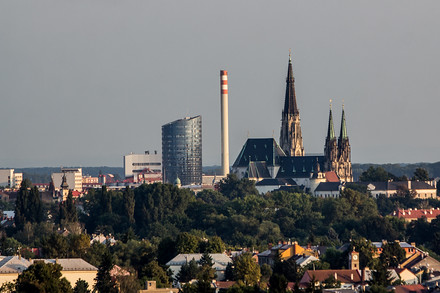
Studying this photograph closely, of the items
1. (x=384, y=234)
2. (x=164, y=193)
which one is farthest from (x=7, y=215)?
(x=384, y=234)

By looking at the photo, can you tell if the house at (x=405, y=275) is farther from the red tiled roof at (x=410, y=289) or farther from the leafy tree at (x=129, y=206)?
the leafy tree at (x=129, y=206)

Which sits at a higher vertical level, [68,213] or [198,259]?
[68,213]

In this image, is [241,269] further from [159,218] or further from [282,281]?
[159,218]

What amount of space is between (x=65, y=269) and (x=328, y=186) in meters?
102

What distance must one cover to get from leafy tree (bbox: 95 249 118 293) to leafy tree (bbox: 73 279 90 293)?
66cm

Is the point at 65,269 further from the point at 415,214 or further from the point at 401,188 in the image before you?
the point at 401,188

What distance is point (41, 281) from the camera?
79.4 m

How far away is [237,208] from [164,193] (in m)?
7.62

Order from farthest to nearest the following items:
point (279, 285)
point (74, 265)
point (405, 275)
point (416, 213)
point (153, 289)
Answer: point (416, 213)
point (405, 275)
point (74, 265)
point (153, 289)
point (279, 285)

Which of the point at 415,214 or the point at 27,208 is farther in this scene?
the point at 415,214

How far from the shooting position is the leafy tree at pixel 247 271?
9188 cm

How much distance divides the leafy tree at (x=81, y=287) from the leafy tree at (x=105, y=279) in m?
0.66

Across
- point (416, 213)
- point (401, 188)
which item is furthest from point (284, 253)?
point (401, 188)

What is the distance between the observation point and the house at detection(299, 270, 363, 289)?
89.4 metres
